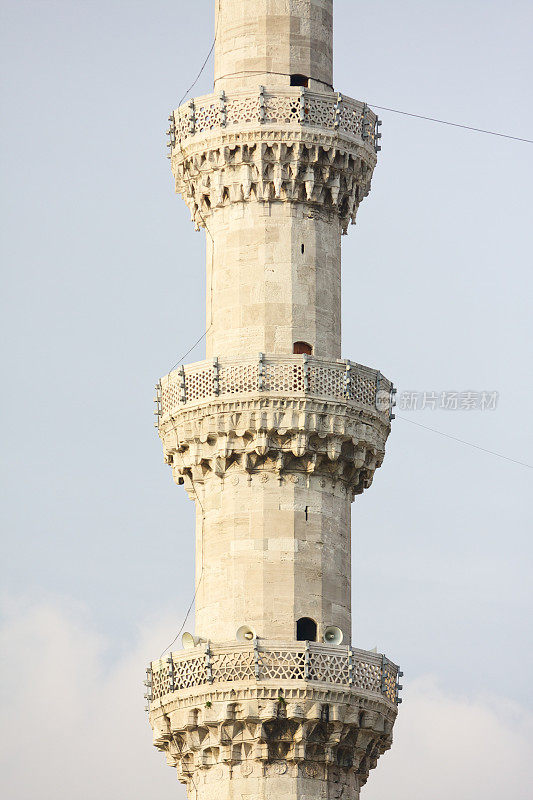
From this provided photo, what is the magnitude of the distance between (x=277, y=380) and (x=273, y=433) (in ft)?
3.85

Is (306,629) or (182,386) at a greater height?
A: (182,386)

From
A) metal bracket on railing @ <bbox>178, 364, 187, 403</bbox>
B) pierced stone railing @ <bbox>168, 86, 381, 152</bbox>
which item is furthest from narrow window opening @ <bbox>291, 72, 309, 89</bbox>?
metal bracket on railing @ <bbox>178, 364, 187, 403</bbox>

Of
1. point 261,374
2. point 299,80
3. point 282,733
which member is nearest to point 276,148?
point 299,80

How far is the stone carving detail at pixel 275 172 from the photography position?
70.0m

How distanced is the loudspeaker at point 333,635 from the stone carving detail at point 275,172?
9.80 meters

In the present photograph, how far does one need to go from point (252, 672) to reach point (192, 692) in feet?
5.00

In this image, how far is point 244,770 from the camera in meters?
67.2

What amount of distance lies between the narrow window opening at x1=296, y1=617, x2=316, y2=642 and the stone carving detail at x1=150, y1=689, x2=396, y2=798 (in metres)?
1.86

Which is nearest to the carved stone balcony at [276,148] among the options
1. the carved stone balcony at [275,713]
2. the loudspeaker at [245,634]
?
the loudspeaker at [245,634]

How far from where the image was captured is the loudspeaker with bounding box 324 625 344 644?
68062 millimetres

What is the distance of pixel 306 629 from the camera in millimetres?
68188

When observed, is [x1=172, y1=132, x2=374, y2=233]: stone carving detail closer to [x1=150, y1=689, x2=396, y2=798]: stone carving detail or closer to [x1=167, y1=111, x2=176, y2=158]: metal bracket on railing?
[x1=167, y1=111, x2=176, y2=158]: metal bracket on railing

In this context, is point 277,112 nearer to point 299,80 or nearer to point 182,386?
point 299,80

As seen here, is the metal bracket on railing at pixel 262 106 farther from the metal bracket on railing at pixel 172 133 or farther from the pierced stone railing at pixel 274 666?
the pierced stone railing at pixel 274 666
